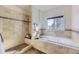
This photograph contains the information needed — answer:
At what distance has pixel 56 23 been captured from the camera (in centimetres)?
120

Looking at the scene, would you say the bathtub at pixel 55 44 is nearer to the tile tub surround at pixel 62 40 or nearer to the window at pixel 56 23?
the tile tub surround at pixel 62 40

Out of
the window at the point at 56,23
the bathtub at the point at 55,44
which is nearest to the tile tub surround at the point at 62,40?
the bathtub at the point at 55,44

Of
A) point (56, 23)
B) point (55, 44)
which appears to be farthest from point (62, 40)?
point (56, 23)

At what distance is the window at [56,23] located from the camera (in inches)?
45.8

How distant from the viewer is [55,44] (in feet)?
3.73

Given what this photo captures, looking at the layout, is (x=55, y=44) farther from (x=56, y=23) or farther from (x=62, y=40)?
(x=56, y=23)

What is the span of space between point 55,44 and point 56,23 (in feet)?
0.98

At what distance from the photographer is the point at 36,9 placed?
119cm

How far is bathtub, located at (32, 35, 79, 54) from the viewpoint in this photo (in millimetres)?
1070

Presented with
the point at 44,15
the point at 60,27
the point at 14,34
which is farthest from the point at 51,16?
the point at 14,34

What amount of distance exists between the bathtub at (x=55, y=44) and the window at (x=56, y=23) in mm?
144

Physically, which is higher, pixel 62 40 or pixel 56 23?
pixel 56 23

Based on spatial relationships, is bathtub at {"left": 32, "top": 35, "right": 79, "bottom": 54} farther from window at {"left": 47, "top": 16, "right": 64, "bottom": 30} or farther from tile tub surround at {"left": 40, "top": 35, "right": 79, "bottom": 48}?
window at {"left": 47, "top": 16, "right": 64, "bottom": 30}
